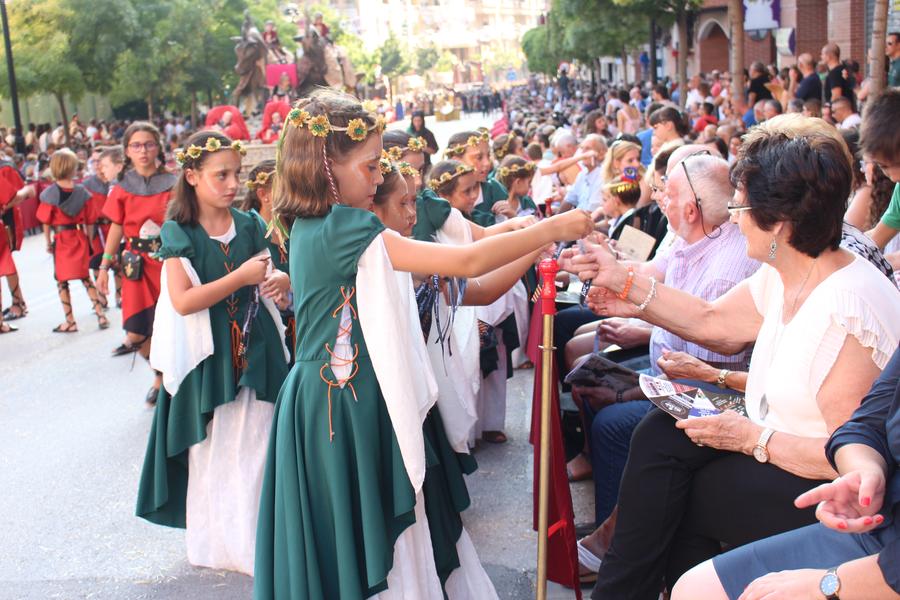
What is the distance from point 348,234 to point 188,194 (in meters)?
1.86

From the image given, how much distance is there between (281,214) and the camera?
3.48m

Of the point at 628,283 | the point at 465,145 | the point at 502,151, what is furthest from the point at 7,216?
the point at 628,283

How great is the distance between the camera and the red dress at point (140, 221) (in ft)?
25.4

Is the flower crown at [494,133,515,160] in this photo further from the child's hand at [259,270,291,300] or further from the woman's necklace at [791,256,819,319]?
the woman's necklace at [791,256,819,319]

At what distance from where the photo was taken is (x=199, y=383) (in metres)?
4.77

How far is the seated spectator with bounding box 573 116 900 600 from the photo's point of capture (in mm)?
3105

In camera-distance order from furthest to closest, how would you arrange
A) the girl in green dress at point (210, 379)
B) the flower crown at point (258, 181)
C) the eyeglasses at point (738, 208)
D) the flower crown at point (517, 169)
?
1. the flower crown at point (517, 169)
2. the flower crown at point (258, 181)
3. the girl in green dress at point (210, 379)
4. the eyeglasses at point (738, 208)

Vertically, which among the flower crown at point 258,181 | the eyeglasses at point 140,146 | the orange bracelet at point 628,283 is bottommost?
the orange bracelet at point 628,283

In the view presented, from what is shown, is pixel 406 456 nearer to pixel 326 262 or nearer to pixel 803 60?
pixel 326 262

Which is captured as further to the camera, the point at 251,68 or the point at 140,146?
the point at 251,68

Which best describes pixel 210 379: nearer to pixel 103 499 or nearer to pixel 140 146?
pixel 103 499

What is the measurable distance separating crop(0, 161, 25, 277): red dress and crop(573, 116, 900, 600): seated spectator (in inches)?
380

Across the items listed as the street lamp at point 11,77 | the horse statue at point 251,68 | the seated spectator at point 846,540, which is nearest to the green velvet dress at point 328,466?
the seated spectator at point 846,540

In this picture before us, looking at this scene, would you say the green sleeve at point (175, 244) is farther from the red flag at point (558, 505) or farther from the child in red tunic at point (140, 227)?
the child in red tunic at point (140, 227)
